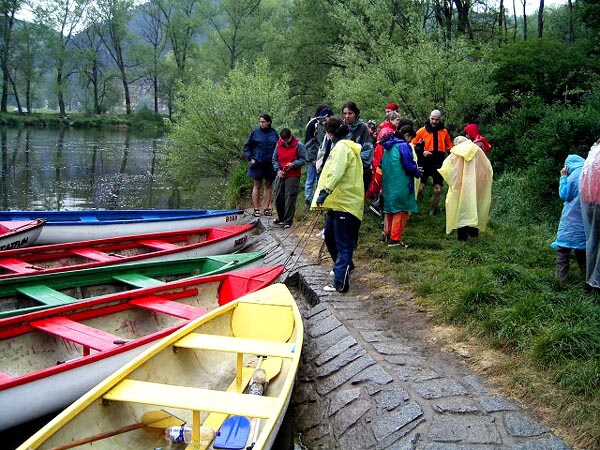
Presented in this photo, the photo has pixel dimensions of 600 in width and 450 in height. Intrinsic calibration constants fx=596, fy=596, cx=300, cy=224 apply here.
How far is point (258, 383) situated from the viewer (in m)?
4.98

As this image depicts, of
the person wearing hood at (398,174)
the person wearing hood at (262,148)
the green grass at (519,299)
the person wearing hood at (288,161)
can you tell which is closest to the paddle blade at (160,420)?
the green grass at (519,299)

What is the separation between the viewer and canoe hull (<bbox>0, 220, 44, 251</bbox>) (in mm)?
8547

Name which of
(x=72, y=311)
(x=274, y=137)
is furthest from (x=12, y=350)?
(x=274, y=137)

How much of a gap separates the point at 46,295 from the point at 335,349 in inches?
125

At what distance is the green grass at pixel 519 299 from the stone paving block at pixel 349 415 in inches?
43.9

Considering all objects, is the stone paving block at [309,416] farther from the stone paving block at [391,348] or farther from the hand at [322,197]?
the hand at [322,197]

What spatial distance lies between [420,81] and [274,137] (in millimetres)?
3425

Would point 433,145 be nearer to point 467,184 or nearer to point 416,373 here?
point 467,184

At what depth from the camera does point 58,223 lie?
9.67m

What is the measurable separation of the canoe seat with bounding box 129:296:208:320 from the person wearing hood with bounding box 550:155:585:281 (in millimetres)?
3558

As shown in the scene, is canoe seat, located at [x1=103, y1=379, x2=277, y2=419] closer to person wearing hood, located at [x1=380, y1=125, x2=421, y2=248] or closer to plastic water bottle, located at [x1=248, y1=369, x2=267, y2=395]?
plastic water bottle, located at [x1=248, y1=369, x2=267, y2=395]

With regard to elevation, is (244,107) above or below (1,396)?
above

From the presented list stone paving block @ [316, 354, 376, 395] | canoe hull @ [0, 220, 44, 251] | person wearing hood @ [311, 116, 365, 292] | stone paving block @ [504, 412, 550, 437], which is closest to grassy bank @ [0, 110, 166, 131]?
canoe hull @ [0, 220, 44, 251]

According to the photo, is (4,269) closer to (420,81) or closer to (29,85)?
(420,81)
